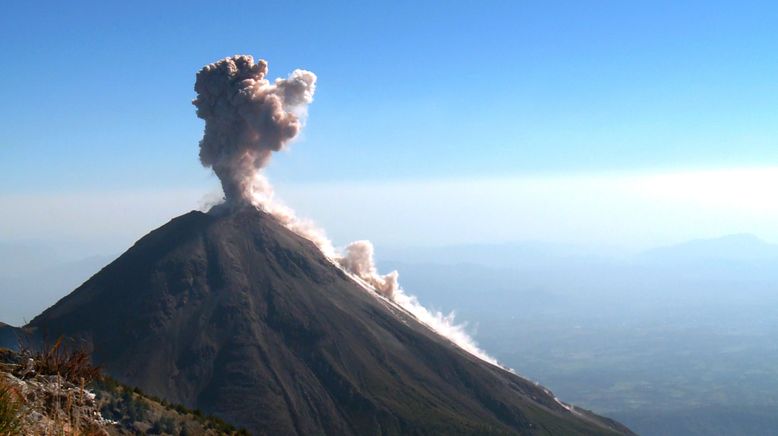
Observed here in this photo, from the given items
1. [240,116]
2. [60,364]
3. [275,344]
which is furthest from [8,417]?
[240,116]

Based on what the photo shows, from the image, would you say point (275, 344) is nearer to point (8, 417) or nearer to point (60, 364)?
→ point (60, 364)

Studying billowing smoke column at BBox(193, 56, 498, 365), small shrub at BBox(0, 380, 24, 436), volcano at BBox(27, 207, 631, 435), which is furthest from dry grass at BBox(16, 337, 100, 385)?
billowing smoke column at BBox(193, 56, 498, 365)

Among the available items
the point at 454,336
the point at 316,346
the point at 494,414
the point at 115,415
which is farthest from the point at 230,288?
the point at 115,415

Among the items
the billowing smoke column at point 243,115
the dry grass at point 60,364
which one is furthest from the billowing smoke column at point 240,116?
the dry grass at point 60,364

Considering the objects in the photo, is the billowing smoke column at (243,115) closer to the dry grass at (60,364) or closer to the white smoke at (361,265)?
the white smoke at (361,265)

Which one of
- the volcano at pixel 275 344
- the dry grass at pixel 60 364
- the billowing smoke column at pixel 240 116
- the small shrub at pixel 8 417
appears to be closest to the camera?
the small shrub at pixel 8 417

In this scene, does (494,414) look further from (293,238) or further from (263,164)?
(263,164)
